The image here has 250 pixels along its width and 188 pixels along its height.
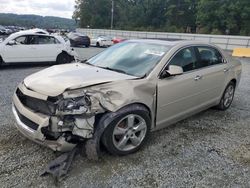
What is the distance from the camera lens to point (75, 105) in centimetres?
314

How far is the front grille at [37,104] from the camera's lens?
3.20 metres

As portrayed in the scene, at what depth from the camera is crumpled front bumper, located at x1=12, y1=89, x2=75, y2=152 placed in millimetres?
3125

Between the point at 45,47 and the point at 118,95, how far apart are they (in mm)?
8282

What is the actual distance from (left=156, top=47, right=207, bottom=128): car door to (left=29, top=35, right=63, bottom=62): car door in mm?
7648

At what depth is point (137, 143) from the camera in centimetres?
371

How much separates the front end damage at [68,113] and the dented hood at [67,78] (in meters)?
0.08

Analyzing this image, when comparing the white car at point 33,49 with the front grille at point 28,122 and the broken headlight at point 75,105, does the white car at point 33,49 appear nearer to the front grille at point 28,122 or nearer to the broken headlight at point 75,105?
the front grille at point 28,122

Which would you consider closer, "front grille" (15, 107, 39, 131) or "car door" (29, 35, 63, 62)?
"front grille" (15, 107, 39, 131)

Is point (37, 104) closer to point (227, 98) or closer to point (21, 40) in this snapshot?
point (227, 98)

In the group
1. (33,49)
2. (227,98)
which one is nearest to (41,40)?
(33,49)

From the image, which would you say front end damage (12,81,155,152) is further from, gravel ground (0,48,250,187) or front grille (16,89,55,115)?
gravel ground (0,48,250,187)

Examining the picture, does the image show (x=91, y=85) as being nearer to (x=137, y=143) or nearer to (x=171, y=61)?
(x=137, y=143)

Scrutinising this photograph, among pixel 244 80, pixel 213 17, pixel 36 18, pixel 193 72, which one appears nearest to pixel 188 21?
pixel 213 17

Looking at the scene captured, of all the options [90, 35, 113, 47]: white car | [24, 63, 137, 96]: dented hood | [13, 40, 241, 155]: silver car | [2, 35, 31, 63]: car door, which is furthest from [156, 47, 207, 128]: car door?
[90, 35, 113, 47]: white car
